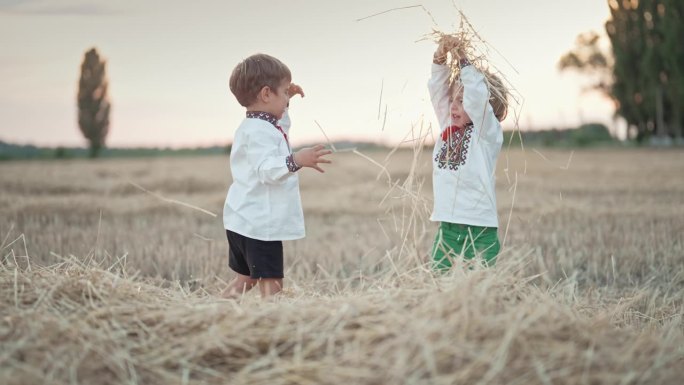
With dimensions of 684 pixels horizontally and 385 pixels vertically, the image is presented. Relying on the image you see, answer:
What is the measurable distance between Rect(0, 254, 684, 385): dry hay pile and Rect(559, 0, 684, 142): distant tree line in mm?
34087

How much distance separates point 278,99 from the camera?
3.87m

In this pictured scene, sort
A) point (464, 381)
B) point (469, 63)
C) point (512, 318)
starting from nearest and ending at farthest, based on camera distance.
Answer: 1. point (464, 381)
2. point (512, 318)
3. point (469, 63)

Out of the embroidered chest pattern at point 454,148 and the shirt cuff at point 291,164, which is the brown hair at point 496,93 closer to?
the embroidered chest pattern at point 454,148

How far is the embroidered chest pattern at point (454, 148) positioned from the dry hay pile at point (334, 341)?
1.29 m

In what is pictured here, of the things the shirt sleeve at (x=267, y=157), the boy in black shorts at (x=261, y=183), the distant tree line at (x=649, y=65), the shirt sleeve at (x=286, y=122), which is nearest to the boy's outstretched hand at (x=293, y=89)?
the shirt sleeve at (x=286, y=122)

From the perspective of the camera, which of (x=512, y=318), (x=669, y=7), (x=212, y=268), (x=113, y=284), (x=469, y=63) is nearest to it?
(x=512, y=318)

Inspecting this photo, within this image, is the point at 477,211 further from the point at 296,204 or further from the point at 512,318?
the point at 512,318

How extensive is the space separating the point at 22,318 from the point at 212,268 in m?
2.80

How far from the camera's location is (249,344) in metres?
2.46

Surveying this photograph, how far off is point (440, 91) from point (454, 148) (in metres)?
0.36

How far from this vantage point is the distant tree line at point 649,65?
3303 centimetres

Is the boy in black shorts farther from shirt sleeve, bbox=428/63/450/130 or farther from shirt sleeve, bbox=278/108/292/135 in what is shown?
shirt sleeve, bbox=428/63/450/130

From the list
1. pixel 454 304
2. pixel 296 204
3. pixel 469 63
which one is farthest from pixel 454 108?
pixel 454 304

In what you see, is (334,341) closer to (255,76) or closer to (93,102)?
(255,76)
